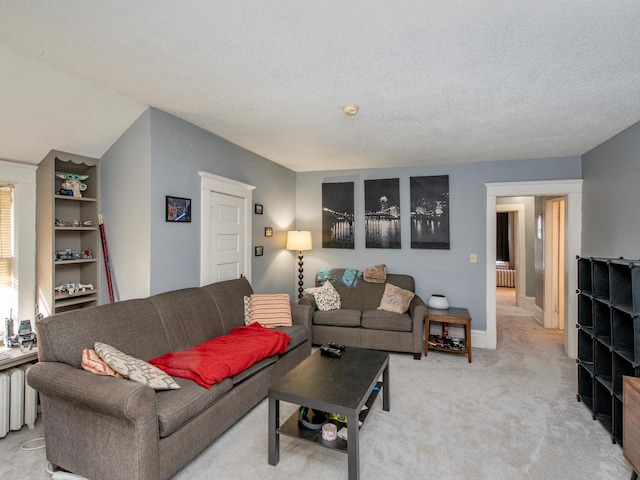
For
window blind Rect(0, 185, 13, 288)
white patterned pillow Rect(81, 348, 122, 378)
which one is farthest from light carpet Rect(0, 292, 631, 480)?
window blind Rect(0, 185, 13, 288)

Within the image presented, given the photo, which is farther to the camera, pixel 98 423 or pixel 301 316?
pixel 301 316

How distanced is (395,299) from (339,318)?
2.44 feet

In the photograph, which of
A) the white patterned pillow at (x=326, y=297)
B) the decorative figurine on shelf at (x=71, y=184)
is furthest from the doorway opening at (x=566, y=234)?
the decorative figurine on shelf at (x=71, y=184)

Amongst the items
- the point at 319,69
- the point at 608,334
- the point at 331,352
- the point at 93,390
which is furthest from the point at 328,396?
the point at 608,334

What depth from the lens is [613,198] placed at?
3.07m

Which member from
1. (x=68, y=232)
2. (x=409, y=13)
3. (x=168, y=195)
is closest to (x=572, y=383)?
(x=409, y=13)

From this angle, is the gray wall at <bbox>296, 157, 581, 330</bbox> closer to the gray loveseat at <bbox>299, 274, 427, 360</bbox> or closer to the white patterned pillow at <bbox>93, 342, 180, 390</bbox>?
the gray loveseat at <bbox>299, 274, 427, 360</bbox>

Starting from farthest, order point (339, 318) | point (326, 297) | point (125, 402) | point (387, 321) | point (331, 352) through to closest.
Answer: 1. point (326, 297)
2. point (339, 318)
3. point (387, 321)
4. point (331, 352)
5. point (125, 402)

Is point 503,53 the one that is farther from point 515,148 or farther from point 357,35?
point 515,148

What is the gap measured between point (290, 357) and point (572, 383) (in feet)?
8.96

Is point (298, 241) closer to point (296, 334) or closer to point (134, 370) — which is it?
point (296, 334)

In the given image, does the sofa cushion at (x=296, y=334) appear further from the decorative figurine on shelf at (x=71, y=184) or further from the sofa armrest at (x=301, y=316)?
the decorative figurine on shelf at (x=71, y=184)

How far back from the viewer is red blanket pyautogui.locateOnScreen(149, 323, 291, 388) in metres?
2.10

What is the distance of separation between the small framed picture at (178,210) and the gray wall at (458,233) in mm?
2510
